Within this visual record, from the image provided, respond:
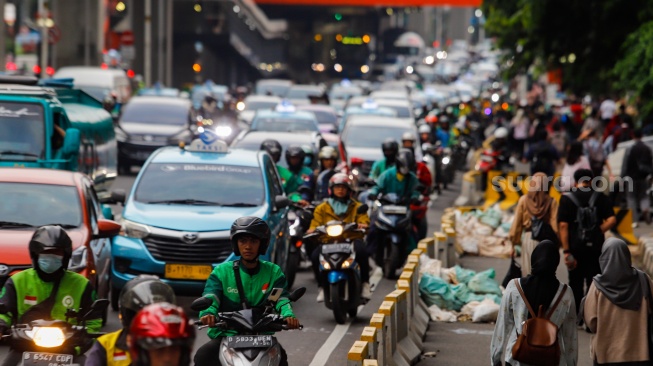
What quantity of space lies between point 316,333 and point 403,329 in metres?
1.47

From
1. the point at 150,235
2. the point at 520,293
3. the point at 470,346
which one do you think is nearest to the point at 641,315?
the point at 520,293

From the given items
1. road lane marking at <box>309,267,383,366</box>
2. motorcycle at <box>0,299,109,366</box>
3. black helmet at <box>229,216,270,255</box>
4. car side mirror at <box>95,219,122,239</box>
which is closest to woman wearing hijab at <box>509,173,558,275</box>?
road lane marking at <box>309,267,383,366</box>

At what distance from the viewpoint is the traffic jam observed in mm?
8258

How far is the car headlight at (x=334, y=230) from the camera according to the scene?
15.2 meters

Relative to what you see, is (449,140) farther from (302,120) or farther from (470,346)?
(470,346)

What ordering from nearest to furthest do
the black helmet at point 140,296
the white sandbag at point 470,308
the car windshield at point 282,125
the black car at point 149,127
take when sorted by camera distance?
the black helmet at point 140,296, the white sandbag at point 470,308, the car windshield at point 282,125, the black car at point 149,127

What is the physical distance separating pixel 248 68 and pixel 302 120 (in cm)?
6897

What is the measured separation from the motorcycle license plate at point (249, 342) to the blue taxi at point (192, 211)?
6410 mm

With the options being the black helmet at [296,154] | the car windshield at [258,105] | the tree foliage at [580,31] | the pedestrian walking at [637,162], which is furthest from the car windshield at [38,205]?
the car windshield at [258,105]

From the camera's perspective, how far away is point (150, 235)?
49.2 ft

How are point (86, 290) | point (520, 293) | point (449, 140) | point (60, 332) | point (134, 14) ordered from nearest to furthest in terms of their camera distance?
point (60, 332)
point (86, 290)
point (520, 293)
point (449, 140)
point (134, 14)

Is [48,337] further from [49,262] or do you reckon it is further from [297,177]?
[297,177]

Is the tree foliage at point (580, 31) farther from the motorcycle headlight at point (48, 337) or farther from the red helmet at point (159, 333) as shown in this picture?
the red helmet at point (159, 333)

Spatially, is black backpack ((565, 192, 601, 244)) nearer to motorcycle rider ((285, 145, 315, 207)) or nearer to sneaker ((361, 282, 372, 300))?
sneaker ((361, 282, 372, 300))
